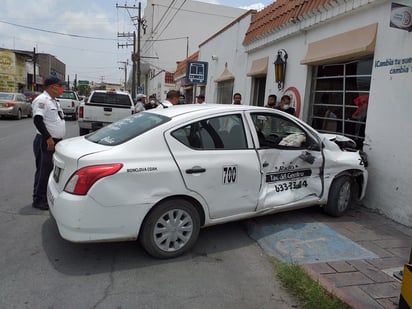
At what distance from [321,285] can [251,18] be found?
937 cm

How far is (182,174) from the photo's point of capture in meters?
3.53

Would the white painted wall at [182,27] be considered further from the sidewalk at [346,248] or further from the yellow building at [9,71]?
the sidewalk at [346,248]

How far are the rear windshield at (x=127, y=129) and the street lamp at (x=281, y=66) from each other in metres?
5.20

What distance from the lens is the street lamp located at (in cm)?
854

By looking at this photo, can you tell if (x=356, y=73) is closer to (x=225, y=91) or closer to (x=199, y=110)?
(x=199, y=110)

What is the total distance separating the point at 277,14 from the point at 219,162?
21.5ft

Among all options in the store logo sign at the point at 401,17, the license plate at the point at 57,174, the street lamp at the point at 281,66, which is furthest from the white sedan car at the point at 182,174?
the street lamp at the point at 281,66

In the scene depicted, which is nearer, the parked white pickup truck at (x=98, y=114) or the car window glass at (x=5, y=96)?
the parked white pickup truck at (x=98, y=114)

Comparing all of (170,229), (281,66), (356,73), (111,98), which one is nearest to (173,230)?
(170,229)

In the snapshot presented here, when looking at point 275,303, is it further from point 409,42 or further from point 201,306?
point 409,42

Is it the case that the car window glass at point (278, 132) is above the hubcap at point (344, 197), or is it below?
above

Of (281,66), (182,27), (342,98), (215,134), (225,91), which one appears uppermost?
(182,27)

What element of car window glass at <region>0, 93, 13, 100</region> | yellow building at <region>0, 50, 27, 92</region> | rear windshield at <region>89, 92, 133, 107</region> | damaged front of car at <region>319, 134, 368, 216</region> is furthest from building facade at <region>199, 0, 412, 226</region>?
yellow building at <region>0, 50, 27, 92</region>

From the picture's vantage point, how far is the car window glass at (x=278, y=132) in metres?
4.32
